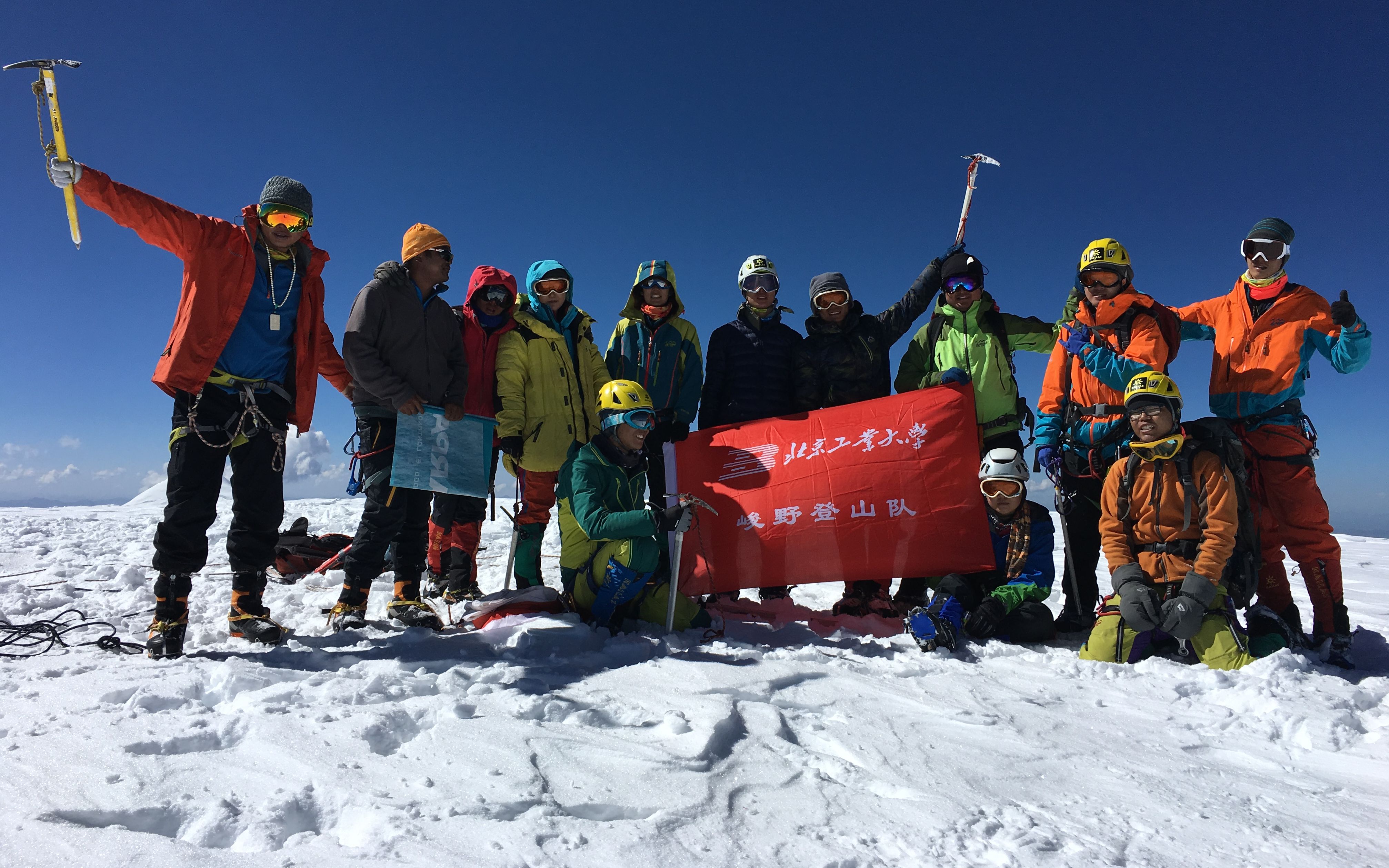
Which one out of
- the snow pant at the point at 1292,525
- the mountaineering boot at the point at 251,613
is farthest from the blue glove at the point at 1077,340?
the mountaineering boot at the point at 251,613

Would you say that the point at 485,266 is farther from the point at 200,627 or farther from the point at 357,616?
the point at 200,627

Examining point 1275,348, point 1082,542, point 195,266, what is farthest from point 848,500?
point 195,266

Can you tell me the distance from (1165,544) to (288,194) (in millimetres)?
5538

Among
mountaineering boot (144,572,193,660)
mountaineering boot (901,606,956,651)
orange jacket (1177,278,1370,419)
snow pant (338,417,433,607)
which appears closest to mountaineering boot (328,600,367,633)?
snow pant (338,417,433,607)

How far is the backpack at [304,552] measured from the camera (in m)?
6.28

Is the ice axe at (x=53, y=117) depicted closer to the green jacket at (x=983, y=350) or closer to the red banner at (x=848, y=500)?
the red banner at (x=848, y=500)

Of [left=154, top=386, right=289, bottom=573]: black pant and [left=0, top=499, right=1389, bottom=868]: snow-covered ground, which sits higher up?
[left=154, top=386, right=289, bottom=573]: black pant

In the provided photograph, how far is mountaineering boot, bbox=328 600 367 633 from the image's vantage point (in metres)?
4.17

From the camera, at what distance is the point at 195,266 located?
359cm

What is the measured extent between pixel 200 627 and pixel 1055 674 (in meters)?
5.08

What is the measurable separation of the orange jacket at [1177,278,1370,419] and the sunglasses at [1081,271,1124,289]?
815 mm

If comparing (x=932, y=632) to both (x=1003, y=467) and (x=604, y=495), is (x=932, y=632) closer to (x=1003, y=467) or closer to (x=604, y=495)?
(x=1003, y=467)

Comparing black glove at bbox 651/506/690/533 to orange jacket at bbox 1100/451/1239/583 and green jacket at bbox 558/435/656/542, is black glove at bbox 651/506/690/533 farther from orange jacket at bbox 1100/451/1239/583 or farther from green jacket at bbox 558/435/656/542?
orange jacket at bbox 1100/451/1239/583

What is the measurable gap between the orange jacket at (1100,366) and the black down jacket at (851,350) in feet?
3.76
